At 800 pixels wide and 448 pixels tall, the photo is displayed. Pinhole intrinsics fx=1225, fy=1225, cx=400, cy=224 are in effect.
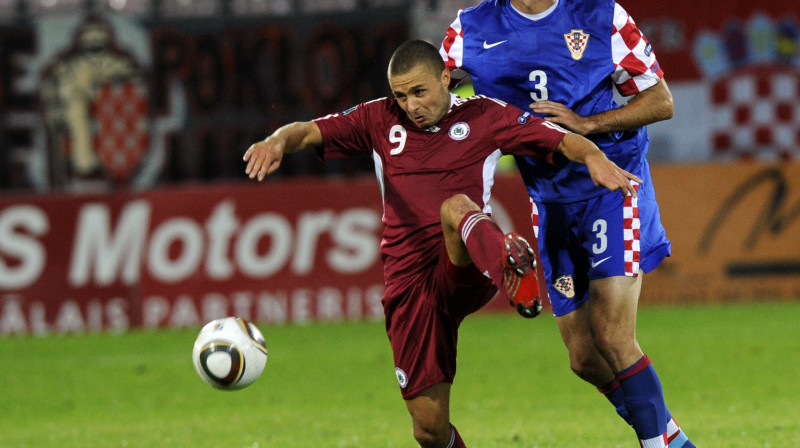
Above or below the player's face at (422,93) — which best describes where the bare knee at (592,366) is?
below

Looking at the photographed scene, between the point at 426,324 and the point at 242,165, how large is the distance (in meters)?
10.0

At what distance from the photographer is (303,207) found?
13.1 metres

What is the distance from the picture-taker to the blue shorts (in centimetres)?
532

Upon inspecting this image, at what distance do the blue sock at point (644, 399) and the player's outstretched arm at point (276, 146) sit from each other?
1660 millimetres

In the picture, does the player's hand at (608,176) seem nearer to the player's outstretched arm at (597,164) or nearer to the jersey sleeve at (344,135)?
the player's outstretched arm at (597,164)

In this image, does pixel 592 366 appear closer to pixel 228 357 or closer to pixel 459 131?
pixel 459 131

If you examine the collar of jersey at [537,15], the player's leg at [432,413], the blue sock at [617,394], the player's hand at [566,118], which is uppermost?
the collar of jersey at [537,15]

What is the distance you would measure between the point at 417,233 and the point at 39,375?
6312 millimetres

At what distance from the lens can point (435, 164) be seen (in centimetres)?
515

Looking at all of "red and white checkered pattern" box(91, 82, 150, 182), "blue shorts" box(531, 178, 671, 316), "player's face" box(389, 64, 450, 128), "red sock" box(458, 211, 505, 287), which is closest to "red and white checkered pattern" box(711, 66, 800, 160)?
"red and white checkered pattern" box(91, 82, 150, 182)

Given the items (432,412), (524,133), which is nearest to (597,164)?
(524,133)

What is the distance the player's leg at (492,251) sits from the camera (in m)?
4.35

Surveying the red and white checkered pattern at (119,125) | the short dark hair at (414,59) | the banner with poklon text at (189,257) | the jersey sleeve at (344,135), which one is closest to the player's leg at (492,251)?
the short dark hair at (414,59)

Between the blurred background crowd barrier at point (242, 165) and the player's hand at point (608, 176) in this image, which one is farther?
the blurred background crowd barrier at point (242, 165)
